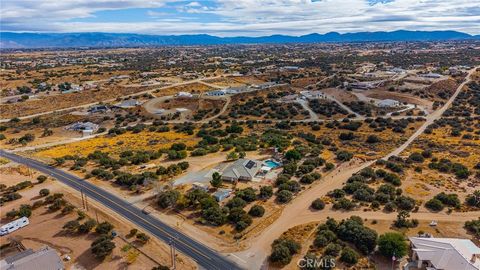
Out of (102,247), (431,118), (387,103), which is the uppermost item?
(387,103)

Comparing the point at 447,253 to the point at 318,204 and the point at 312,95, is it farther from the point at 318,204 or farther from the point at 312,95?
the point at 312,95

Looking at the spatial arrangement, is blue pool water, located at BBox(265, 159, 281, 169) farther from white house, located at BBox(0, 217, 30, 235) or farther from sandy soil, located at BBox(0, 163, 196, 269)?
white house, located at BBox(0, 217, 30, 235)

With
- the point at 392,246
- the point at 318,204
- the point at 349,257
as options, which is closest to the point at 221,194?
the point at 318,204

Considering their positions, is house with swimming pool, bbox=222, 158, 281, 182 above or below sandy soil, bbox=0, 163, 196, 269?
above

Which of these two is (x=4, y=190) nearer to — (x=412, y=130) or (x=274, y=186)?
(x=274, y=186)

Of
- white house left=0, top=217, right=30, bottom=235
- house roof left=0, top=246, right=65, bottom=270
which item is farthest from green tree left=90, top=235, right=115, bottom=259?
white house left=0, top=217, right=30, bottom=235
